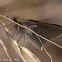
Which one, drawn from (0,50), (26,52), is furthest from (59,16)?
(0,50)

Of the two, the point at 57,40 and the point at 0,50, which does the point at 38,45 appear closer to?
the point at 57,40

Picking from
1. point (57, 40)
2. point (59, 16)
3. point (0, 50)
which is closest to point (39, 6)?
point (59, 16)

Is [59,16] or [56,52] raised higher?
[59,16]

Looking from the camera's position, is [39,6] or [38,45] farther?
[39,6]

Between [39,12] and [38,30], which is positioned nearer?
[38,30]

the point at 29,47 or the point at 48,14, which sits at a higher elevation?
the point at 48,14

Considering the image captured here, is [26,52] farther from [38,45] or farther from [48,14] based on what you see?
[48,14]

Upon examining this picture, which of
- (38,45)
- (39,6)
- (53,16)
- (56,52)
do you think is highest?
(39,6)
